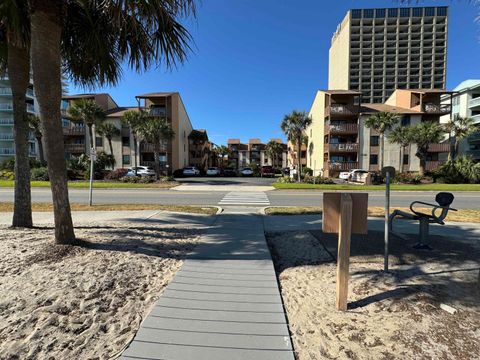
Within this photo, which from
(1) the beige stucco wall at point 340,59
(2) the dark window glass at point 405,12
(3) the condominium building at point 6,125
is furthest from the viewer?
(1) the beige stucco wall at point 340,59

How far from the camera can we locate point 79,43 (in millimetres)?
5285

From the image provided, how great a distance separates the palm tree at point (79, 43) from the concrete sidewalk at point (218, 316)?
261 cm

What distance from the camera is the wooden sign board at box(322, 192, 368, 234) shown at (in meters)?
3.05

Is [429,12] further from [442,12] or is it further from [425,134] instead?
[425,134]

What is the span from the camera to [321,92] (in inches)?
1412

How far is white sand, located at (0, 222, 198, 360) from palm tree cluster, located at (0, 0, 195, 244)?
0.72 m

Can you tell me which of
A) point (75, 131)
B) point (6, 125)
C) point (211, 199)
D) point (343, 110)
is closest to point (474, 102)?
point (343, 110)

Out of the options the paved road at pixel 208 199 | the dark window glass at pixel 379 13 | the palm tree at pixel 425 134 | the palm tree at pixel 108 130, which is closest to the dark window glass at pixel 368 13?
the dark window glass at pixel 379 13

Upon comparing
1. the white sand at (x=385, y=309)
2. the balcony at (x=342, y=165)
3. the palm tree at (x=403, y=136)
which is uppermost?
the palm tree at (x=403, y=136)

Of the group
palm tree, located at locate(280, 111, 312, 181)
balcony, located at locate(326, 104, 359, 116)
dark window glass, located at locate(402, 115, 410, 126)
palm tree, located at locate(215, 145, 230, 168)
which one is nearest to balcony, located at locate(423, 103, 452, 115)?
dark window glass, located at locate(402, 115, 410, 126)

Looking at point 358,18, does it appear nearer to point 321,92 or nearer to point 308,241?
point 321,92

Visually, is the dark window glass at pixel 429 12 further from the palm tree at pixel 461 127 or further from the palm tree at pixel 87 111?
the palm tree at pixel 87 111

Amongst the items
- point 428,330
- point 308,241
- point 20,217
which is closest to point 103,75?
point 20,217

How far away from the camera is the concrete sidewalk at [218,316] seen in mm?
2211
